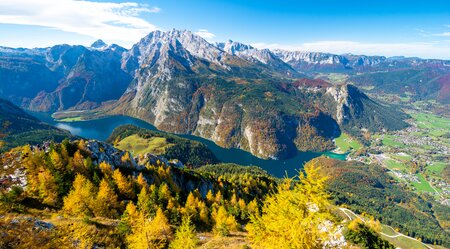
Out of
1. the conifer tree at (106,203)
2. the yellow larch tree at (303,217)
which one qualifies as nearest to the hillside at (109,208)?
the conifer tree at (106,203)

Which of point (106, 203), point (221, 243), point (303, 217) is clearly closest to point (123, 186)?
point (106, 203)

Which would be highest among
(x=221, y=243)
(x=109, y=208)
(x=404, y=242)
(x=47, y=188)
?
(x=47, y=188)

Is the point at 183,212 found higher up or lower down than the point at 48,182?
lower down

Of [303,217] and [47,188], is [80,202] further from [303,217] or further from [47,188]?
[303,217]

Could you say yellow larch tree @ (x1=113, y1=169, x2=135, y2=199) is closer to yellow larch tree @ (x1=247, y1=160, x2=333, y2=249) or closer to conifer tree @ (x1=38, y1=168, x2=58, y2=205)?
conifer tree @ (x1=38, y1=168, x2=58, y2=205)

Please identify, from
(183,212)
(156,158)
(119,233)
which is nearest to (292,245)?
(119,233)

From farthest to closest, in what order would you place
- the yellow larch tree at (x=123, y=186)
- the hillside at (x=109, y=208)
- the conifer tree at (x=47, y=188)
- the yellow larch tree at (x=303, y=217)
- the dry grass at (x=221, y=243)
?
the yellow larch tree at (x=123, y=186), the conifer tree at (x=47, y=188), the dry grass at (x=221, y=243), the yellow larch tree at (x=303, y=217), the hillside at (x=109, y=208)

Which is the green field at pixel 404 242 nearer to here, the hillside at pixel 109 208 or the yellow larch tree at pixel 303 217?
the hillside at pixel 109 208

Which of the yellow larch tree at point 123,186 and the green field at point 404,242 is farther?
the green field at point 404,242

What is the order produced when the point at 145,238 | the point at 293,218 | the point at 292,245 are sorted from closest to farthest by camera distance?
the point at 292,245 → the point at 293,218 → the point at 145,238

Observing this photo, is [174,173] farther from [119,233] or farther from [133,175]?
[119,233]

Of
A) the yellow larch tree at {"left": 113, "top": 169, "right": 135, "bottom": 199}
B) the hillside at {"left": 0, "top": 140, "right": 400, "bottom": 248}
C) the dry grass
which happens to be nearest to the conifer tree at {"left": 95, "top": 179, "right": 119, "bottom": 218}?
the hillside at {"left": 0, "top": 140, "right": 400, "bottom": 248}
